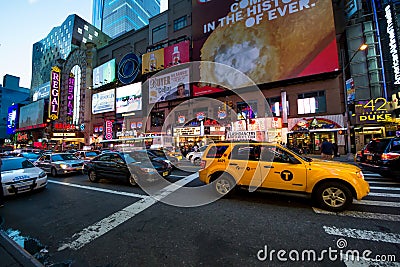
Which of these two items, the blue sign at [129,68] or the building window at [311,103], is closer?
the building window at [311,103]

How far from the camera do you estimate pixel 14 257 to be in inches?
105

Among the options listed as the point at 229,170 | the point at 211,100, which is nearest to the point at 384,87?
the point at 211,100

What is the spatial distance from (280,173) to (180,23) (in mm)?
39072

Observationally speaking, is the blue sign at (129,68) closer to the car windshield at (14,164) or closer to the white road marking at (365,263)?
the car windshield at (14,164)

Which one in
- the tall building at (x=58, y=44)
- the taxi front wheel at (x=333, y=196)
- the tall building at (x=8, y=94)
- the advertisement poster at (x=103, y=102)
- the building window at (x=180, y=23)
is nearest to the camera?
the taxi front wheel at (x=333, y=196)

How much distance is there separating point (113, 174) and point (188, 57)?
28694 millimetres

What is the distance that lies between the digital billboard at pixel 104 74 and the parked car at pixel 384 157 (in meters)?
46.6

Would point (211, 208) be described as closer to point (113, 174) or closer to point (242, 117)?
point (113, 174)

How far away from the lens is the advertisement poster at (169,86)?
31916 millimetres

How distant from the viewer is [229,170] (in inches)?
219

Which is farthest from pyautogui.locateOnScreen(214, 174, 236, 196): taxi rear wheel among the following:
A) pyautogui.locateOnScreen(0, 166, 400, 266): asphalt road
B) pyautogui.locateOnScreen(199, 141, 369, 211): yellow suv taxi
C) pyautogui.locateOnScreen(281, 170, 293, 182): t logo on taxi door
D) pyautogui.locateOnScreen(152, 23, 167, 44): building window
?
pyautogui.locateOnScreen(152, 23, 167, 44): building window

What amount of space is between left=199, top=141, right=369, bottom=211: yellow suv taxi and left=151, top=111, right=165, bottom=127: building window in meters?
31.3

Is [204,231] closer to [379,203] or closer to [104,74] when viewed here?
[379,203]

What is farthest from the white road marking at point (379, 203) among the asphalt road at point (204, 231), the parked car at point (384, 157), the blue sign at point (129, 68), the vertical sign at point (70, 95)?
the vertical sign at point (70, 95)
